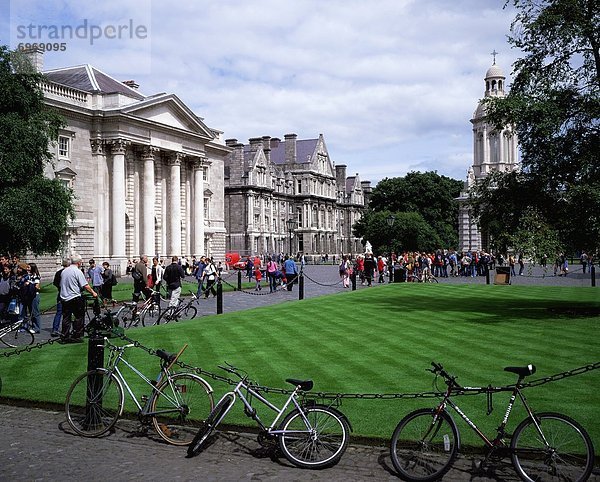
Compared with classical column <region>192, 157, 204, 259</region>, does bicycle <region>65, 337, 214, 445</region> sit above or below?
below

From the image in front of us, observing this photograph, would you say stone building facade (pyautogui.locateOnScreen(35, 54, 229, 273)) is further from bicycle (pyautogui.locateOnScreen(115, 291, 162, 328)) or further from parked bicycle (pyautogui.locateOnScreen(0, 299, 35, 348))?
parked bicycle (pyautogui.locateOnScreen(0, 299, 35, 348))

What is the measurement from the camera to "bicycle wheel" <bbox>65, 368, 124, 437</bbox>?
855cm

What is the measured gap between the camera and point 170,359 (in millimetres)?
8570

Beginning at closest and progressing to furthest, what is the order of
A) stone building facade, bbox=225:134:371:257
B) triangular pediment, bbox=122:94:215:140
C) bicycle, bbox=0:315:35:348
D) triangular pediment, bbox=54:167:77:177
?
bicycle, bbox=0:315:35:348
triangular pediment, bbox=54:167:77:177
triangular pediment, bbox=122:94:215:140
stone building facade, bbox=225:134:371:257

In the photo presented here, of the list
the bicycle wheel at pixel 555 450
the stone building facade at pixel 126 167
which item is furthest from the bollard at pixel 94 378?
the stone building facade at pixel 126 167

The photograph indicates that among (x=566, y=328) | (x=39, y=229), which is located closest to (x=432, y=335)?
(x=566, y=328)

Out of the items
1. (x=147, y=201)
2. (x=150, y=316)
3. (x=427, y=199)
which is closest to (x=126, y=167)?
(x=147, y=201)

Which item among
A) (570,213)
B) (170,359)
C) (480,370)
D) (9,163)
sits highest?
(9,163)

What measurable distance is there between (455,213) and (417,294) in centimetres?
7868

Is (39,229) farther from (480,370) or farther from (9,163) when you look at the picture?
(480,370)

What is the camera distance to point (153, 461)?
294 inches

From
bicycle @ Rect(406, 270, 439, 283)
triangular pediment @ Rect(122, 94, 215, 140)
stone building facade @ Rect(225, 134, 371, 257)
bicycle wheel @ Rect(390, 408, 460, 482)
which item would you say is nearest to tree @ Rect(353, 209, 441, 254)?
stone building facade @ Rect(225, 134, 371, 257)

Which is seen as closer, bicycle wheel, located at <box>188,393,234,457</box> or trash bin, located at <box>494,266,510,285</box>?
bicycle wheel, located at <box>188,393,234,457</box>

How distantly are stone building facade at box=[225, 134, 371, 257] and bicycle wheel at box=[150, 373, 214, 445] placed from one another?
78897 millimetres
